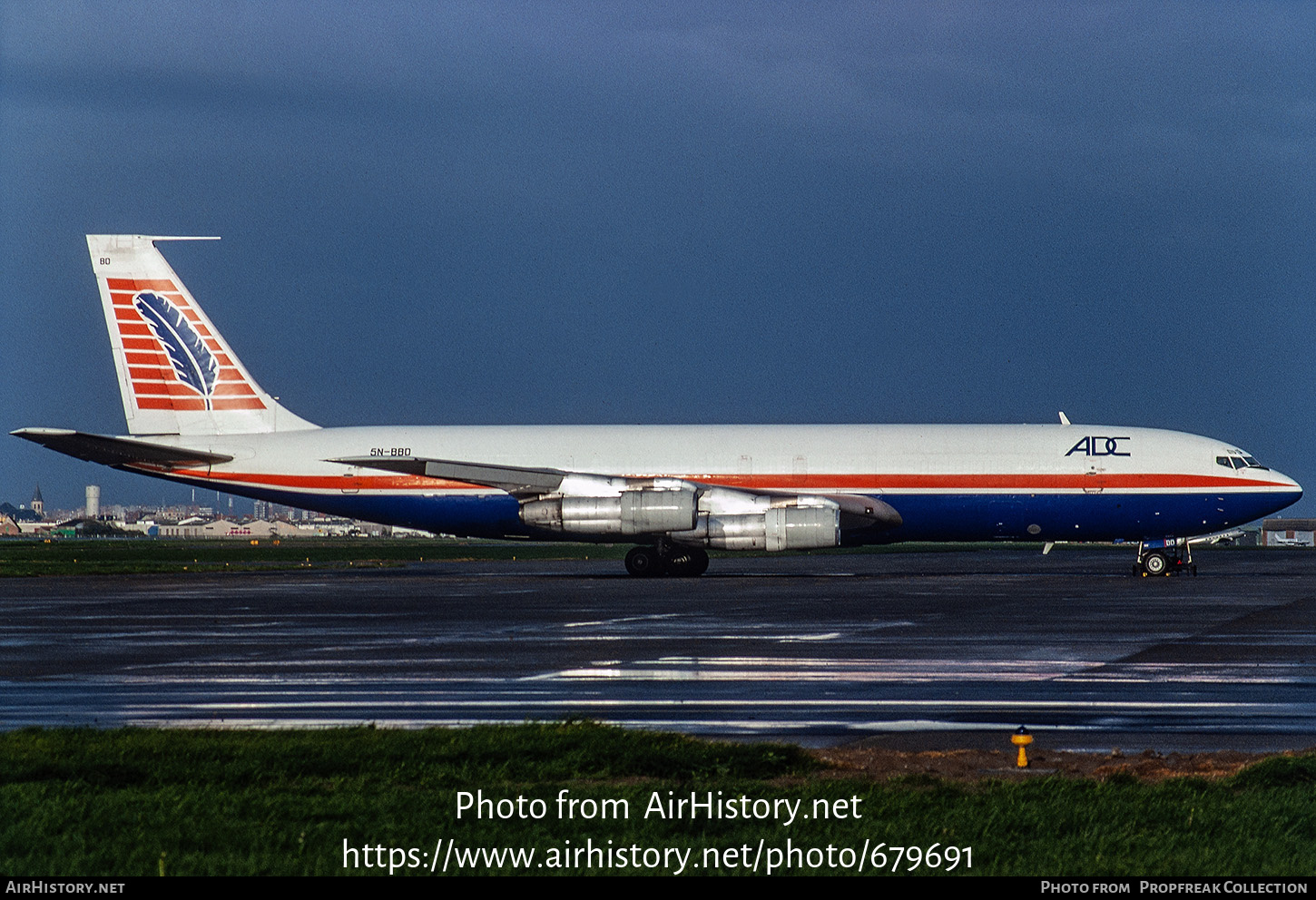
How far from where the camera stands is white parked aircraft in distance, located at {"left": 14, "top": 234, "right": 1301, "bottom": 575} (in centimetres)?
4069

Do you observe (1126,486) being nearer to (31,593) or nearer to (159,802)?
(31,593)

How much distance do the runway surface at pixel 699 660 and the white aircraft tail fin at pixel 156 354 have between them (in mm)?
9974

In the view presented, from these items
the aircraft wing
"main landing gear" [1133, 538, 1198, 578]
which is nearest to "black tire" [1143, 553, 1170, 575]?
"main landing gear" [1133, 538, 1198, 578]

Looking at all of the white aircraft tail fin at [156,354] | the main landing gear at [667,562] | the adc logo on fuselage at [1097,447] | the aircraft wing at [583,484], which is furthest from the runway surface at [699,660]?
the white aircraft tail fin at [156,354]

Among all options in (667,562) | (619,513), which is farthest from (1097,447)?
(619,513)

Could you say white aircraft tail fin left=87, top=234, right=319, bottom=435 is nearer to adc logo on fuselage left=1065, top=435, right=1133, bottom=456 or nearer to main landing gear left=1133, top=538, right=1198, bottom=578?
adc logo on fuselage left=1065, top=435, right=1133, bottom=456

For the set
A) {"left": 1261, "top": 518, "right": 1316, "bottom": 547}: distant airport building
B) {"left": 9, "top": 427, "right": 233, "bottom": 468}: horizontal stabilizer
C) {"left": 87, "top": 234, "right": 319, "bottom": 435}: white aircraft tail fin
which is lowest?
{"left": 1261, "top": 518, "right": 1316, "bottom": 547}: distant airport building

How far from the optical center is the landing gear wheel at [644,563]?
4253 cm

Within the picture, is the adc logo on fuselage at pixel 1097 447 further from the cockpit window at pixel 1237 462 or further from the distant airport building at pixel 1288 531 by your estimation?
the distant airport building at pixel 1288 531

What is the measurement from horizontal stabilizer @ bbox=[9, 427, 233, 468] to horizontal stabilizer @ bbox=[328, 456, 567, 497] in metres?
5.10
